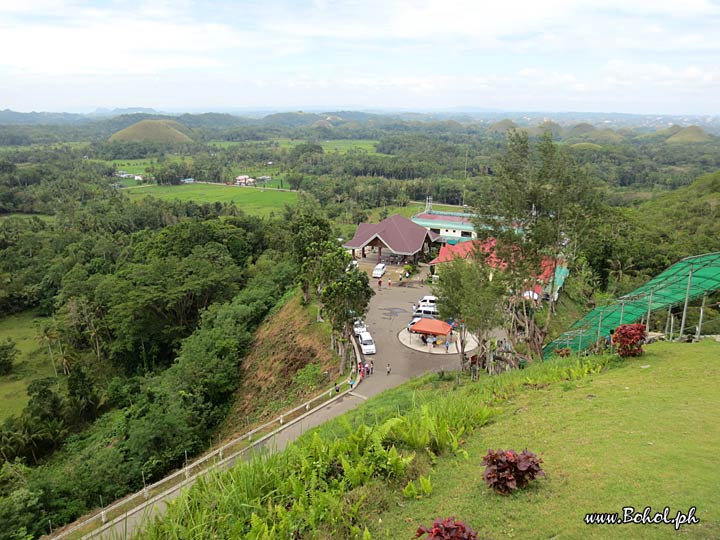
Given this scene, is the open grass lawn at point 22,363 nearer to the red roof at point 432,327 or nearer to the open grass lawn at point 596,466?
the red roof at point 432,327

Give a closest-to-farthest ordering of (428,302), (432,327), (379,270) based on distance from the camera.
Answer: (432,327) < (428,302) < (379,270)

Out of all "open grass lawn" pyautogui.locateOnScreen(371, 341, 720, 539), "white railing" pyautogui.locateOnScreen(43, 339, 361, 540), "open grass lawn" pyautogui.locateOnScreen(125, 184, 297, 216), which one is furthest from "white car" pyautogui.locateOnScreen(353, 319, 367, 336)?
"open grass lawn" pyautogui.locateOnScreen(125, 184, 297, 216)

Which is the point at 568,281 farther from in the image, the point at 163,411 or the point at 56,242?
the point at 56,242

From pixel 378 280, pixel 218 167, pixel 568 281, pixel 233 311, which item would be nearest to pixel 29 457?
pixel 233 311

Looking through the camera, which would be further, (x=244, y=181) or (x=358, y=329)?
(x=244, y=181)

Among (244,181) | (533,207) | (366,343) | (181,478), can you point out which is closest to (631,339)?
(533,207)

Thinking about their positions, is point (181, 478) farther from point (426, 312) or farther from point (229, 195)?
point (229, 195)
